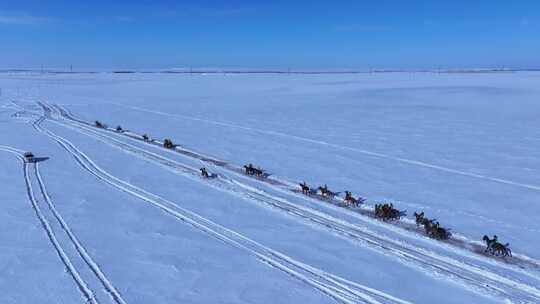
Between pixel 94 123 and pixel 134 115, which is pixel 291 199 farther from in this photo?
pixel 134 115

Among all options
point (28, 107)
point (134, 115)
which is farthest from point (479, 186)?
point (28, 107)

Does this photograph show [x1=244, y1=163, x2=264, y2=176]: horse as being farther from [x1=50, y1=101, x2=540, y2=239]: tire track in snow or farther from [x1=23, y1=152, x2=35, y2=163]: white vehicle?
[x1=23, y1=152, x2=35, y2=163]: white vehicle

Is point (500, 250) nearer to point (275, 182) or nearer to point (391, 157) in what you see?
point (275, 182)

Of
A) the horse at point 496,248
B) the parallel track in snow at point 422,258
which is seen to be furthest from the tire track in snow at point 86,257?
the horse at point 496,248

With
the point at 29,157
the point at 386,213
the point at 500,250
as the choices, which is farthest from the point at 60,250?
the point at 29,157

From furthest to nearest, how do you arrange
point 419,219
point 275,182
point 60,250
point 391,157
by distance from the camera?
1. point 391,157
2. point 275,182
3. point 419,219
4. point 60,250

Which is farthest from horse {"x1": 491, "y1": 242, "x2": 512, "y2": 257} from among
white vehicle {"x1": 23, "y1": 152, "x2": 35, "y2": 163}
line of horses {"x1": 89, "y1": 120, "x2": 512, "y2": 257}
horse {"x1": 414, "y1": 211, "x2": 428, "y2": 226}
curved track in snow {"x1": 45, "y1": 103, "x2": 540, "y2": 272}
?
white vehicle {"x1": 23, "y1": 152, "x2": 35, "y2": 163}

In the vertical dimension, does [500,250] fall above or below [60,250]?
above
